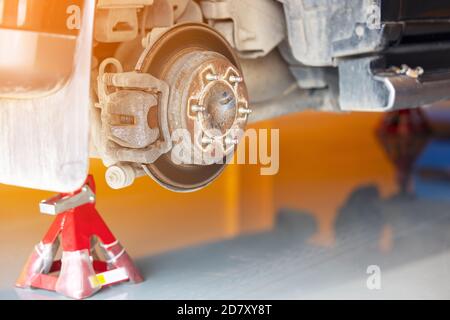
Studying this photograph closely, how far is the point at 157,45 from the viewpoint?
5.89ft

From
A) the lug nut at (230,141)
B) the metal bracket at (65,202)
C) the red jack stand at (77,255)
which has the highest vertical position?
Result: the lug nut at (230,141)

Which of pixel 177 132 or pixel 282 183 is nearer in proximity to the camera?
pixel 177 132

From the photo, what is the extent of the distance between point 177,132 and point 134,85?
0.17 metres

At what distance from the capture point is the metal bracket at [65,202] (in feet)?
6.77

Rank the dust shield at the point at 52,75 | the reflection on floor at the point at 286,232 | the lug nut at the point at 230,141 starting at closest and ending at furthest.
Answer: the dust shield at the point at 52,75, the lug nut at the point at 230,141, the reflection on floor at the point at 286,232

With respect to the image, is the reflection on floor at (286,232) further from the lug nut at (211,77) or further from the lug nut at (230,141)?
the lug nut at (211,77)

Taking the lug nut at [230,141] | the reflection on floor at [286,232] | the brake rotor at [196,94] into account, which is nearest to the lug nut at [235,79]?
Answer: the brake rotor at [196,94]

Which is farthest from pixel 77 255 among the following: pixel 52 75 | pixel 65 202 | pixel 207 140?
pixel 52 75

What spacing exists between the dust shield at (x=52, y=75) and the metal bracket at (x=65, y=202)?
41 centimetres

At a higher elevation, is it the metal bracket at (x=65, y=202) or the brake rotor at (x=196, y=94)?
the brake rotor at (x=196, y=94)

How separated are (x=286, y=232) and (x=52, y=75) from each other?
1602 mm

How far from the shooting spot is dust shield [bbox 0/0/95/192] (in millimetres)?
1569
